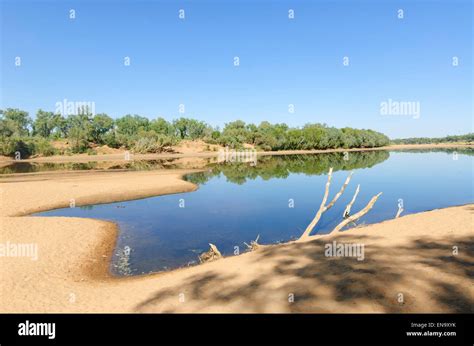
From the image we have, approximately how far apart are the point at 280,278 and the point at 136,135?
4240 inches

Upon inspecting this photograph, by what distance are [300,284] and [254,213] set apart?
1588 centimetres

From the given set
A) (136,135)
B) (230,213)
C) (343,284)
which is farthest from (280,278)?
(136,135)

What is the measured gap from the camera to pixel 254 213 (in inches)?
949

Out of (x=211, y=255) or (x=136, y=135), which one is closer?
(x=211, y=255)

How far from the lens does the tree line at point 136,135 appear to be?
91750mm

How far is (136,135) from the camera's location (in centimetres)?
10875

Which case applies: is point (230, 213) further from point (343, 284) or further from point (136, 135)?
point (136, 135)

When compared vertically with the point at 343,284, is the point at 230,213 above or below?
below

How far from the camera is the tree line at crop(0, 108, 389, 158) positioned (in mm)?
91750

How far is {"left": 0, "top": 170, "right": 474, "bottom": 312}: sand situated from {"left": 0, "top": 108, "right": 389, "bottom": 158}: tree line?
80.1m

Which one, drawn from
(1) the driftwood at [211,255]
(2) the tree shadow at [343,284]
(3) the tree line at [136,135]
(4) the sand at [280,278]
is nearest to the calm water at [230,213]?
(1) the driftwood at [211,255]

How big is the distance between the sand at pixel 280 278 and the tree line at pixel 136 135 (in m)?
80.1

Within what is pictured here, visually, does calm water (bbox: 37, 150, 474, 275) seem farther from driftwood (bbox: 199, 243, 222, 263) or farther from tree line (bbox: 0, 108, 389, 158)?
tree line (bbox: 0, 108, 389, 158)

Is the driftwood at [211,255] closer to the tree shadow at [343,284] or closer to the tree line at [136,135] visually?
the tree shadow at [343,284]
